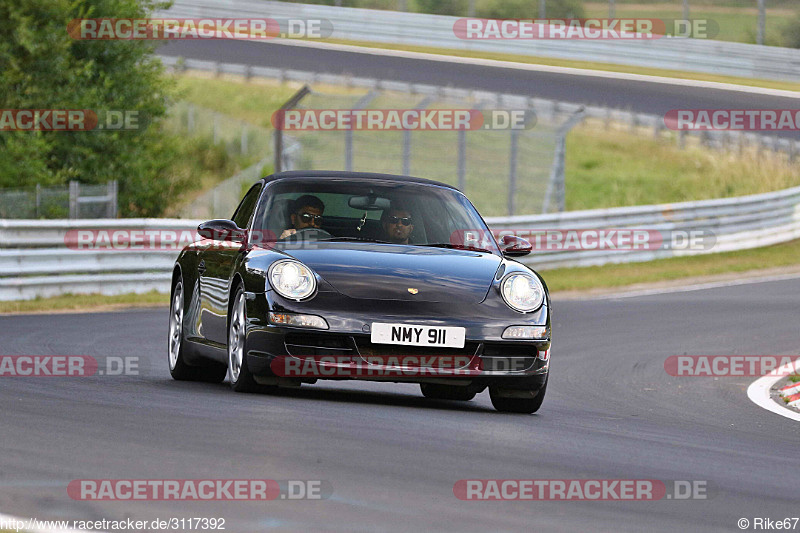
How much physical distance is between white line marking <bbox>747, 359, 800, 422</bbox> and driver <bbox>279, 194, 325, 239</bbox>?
3.29m

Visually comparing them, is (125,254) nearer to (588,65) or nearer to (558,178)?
(558,178)

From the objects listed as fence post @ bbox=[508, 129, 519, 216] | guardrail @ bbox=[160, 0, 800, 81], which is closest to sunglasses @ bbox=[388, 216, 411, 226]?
fence post @ bbox=[508, 129, 519, 216]

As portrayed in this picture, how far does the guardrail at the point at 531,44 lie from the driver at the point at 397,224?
28.6 m

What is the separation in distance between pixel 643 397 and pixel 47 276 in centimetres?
893

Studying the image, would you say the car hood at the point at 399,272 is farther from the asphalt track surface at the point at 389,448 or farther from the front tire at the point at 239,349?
the asphalt track surface at the point at 389,448

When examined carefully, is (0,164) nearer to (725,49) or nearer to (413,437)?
(413,437)

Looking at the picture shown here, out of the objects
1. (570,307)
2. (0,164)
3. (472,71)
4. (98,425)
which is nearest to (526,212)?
(570,307)

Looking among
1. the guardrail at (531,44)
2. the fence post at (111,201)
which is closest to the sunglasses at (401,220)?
the fence post at (111,201)

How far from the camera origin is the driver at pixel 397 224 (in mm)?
9078

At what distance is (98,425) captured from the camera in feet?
22.4

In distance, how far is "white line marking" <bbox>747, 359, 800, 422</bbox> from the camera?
32.2 ft

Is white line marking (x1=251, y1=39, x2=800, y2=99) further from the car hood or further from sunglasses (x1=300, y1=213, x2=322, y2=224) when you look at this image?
the car hood

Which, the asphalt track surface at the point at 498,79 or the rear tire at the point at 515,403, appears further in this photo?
the asphalt track surface at the point at 498,79

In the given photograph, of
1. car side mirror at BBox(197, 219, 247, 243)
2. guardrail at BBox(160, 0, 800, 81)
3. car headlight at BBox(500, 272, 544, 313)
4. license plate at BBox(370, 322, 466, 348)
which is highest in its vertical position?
guardrail at BBox(160, 0, 800, 81)
